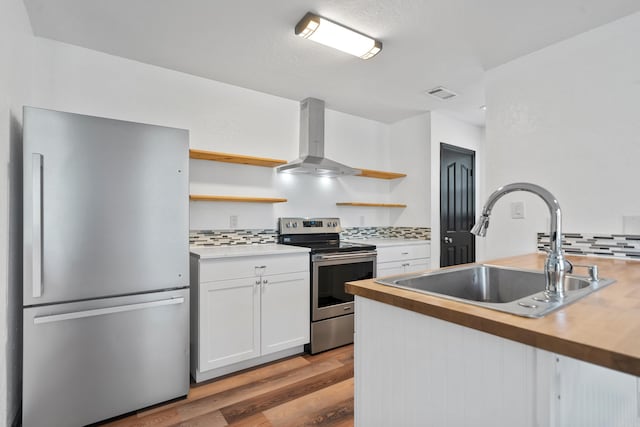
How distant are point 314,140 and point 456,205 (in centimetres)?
204

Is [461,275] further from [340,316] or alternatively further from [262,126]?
[262,126]

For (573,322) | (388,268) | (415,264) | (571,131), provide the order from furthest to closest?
(415,264)
(388,268)
(571,131)
(573,322)

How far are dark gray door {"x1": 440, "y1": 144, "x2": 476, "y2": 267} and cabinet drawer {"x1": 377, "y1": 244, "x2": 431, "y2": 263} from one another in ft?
1.14

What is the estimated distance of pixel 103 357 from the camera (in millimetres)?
1800

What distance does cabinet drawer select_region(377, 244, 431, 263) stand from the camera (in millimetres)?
3215

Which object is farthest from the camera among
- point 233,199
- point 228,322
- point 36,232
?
point 233,199

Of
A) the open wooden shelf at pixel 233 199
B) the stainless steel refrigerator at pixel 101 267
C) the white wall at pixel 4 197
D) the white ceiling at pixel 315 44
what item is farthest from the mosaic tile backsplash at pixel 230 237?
the white ceiling at pixel 315 44

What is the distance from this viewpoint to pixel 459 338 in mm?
875

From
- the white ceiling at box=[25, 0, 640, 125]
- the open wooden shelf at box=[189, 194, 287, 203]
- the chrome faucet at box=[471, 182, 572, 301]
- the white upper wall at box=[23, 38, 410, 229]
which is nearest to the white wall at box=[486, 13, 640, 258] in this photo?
the white ceiling at box=[25, 0, 640, 125]

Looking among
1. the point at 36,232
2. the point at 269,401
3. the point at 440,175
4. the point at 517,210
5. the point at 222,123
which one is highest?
the point at 222,123

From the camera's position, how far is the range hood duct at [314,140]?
316cm

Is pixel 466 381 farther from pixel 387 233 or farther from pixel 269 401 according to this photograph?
pixel 387 233

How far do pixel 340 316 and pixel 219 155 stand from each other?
176cm

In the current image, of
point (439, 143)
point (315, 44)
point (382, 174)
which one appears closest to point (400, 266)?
point (382, 174)
